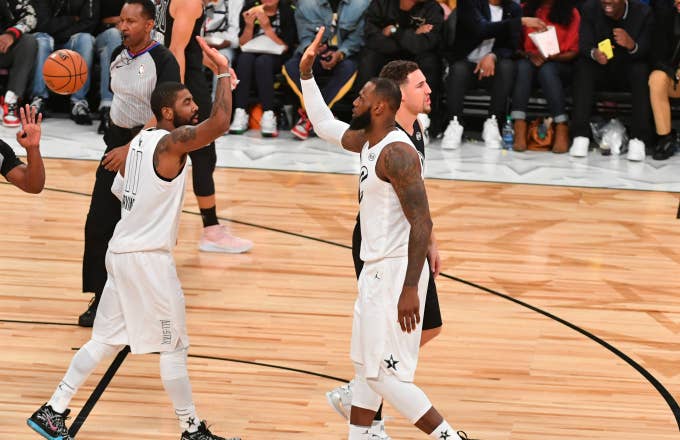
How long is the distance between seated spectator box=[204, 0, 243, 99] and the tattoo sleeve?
805 centimetres

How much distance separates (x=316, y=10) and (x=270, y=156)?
1.88 metres

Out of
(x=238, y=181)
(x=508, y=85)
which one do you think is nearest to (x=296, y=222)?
(x=238, y=181)

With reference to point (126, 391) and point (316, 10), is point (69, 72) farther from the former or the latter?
point (316, 10)

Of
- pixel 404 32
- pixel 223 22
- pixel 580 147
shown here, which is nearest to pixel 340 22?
pixel 404 32

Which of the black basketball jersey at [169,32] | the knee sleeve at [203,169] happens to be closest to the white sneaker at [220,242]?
the knee sleeve at [203,169]

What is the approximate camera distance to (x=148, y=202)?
199 inches

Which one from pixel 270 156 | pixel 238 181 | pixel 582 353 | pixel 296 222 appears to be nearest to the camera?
pixel 582 353

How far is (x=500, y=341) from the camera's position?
6598 mm

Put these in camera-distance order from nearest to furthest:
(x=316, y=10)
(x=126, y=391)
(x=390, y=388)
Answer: (x=390, y=388), (x=126, y=391), (x=316, y=10)

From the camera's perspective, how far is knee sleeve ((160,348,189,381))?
195 inches

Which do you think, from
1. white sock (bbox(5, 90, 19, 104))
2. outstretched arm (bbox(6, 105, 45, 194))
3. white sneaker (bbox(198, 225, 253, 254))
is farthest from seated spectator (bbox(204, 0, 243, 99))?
outstretched arm (bbox(6, 105, 45, 194))

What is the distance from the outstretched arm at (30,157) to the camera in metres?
5.04

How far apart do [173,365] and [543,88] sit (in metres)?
7.78

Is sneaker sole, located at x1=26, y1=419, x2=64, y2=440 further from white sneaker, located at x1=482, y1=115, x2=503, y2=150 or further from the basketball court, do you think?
white sneaker, located at x1=482, y1=115, x2=503, y2=150
